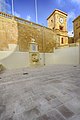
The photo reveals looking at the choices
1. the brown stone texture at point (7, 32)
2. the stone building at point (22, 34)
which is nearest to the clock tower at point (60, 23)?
the stone building at point (22, 34)

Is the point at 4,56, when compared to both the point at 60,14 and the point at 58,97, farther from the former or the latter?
the point at 60,14

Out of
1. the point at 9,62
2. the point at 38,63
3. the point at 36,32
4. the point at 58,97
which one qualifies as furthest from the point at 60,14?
the point at 58,97

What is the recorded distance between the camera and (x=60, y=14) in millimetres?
13133

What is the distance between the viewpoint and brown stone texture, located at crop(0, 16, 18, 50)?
6410mm

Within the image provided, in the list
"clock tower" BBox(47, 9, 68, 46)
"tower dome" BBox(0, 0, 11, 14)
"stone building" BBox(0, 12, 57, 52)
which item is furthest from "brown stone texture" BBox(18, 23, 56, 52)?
"clock tower" BBox(47, 9, 68, 46)

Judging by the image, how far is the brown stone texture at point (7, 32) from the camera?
6.41m

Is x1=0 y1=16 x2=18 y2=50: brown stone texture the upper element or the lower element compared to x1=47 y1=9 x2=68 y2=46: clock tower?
lower

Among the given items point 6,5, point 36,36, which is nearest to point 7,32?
point 36,36

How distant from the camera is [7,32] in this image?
667 centimetres

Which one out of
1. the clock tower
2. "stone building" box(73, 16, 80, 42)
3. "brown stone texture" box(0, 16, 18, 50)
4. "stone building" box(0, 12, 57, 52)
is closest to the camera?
"brown stone texture" box(0, 16, 18, 50)

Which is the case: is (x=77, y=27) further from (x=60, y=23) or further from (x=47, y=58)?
(x=47, y=58)

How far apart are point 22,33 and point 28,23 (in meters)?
1.36

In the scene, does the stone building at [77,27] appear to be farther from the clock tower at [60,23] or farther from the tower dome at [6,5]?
the tower dome at [6,5]

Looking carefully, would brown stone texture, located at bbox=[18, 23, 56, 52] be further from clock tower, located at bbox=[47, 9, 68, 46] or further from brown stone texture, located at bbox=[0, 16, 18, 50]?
clock tower, located at bbox=[47, 9, 68, 46]
